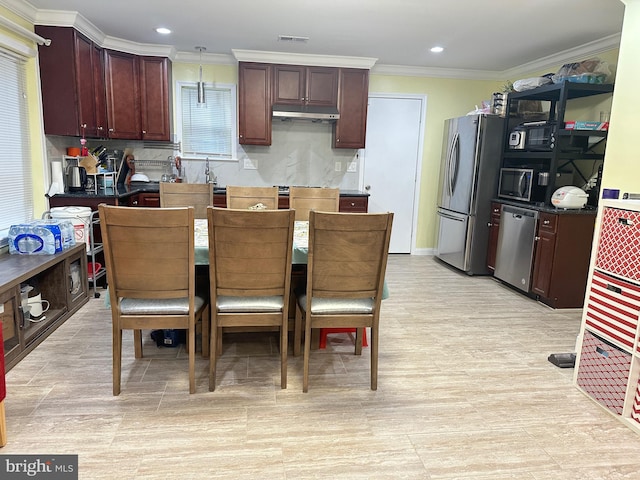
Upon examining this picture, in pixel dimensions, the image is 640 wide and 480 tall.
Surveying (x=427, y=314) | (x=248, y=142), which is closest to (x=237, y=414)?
(x=427, y=314)

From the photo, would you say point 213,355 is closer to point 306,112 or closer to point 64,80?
point 64,80

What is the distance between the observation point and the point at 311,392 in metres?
2.38

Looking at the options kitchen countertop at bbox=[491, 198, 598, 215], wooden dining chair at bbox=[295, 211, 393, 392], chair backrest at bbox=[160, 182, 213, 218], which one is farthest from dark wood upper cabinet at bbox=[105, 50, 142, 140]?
kitchen countertop at bbox=[491, 198, 598, 215]

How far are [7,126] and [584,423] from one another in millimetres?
4514

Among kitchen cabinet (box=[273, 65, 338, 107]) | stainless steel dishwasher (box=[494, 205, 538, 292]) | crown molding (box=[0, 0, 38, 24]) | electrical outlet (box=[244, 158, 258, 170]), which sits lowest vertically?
stainless steel dishwasher (box=[494, 205, 538, 292])

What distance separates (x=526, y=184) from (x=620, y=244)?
223cm

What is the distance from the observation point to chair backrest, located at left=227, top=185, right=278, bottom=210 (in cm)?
370

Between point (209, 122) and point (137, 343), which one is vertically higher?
point (209, 122)

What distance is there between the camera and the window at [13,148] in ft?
11.2

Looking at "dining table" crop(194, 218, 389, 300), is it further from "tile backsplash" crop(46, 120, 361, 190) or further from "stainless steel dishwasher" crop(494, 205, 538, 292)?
"tile backsplash" crop(46, 120, 361, 190)

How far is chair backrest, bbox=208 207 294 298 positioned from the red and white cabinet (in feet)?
5.53

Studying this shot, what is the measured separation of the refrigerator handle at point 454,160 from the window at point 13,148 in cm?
438

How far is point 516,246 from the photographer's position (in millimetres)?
4301

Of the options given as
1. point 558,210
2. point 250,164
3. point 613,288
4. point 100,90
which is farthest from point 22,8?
point 558,210
